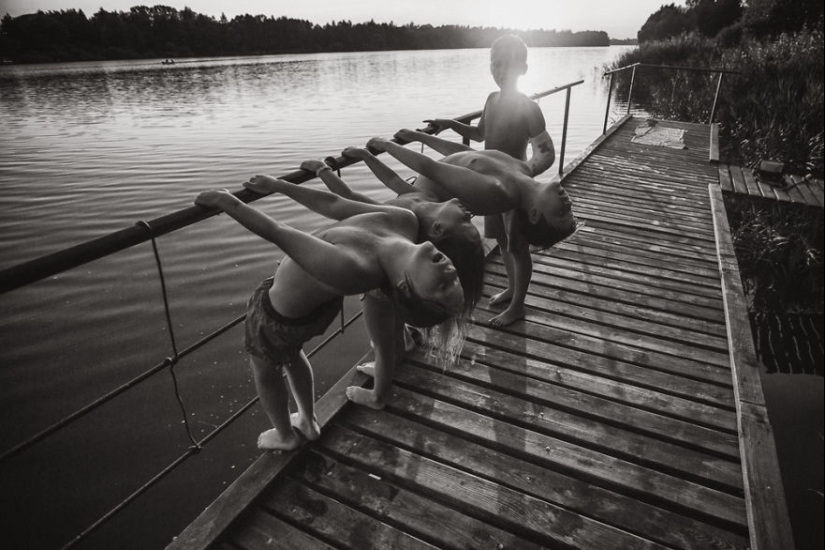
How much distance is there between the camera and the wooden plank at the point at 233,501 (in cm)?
168

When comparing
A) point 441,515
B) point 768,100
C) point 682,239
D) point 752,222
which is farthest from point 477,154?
point 768,100

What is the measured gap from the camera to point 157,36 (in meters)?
55.2

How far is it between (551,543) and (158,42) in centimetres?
6784

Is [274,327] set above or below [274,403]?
above

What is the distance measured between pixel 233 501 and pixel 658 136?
941 cm

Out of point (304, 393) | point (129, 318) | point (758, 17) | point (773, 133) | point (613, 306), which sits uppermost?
point (758, 17)

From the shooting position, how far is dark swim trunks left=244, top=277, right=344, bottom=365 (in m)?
1.65

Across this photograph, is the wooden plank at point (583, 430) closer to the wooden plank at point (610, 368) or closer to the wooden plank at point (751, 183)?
the wooden plank at point (610, 368)

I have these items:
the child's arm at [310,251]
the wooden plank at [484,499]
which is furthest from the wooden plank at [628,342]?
the child's arm at [310,251]

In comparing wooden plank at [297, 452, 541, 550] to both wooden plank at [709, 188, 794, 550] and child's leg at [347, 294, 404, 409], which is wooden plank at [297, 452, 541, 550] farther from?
wooden plank at [709, 188, 794, 550]

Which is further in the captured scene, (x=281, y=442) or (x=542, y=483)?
(x=281, y=442)

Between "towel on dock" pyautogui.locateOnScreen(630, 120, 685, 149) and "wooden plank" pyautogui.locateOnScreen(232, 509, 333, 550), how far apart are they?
8.48m

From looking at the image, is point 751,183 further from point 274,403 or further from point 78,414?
point 78,414

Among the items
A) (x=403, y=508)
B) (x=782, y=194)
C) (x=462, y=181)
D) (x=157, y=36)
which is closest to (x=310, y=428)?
(x=403, y=508)
